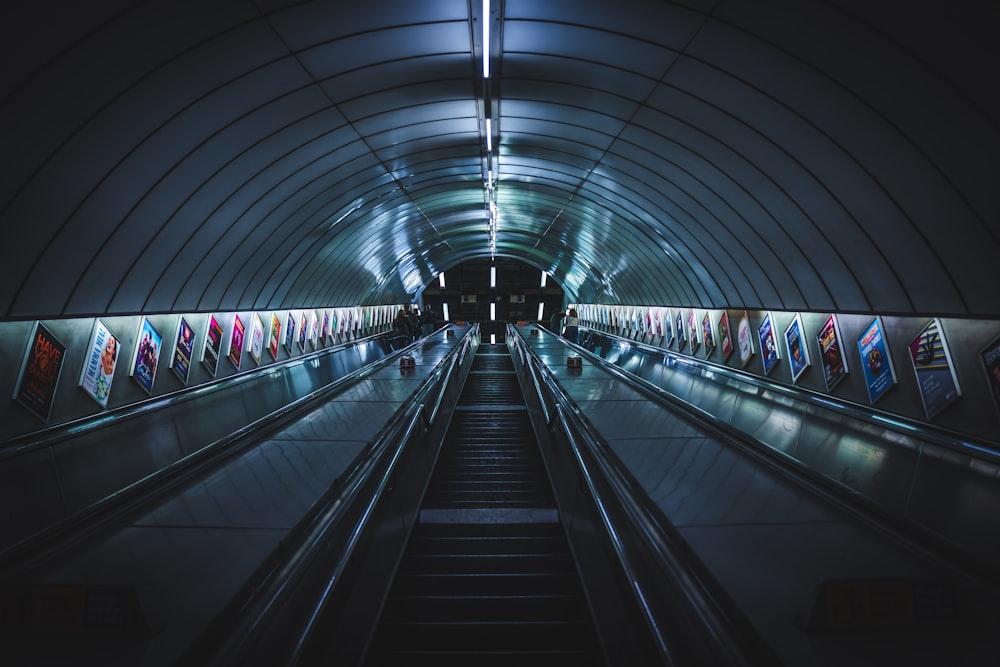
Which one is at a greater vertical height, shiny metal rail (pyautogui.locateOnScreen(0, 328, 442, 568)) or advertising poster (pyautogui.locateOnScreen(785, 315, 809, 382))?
advertising poster (pyautogui.locateOnScreen(785, 315, 809, 382))

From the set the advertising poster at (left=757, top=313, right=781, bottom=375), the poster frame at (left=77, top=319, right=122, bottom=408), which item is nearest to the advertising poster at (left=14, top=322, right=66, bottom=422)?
the poster frame at (left=77, top=319, right=122, bottom=408)

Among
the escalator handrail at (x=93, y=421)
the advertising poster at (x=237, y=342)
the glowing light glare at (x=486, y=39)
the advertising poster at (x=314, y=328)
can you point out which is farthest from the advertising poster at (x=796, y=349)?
the advertising poster at (x=314, y=328)

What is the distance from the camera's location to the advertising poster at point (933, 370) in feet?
26.5

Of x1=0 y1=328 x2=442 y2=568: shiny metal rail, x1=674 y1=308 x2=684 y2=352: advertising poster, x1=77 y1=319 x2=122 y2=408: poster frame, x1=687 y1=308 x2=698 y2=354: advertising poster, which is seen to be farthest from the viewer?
x1=674 y1=308 x2=684 y2=352: advertising poster

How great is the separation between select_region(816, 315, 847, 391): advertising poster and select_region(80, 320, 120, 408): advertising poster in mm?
14370

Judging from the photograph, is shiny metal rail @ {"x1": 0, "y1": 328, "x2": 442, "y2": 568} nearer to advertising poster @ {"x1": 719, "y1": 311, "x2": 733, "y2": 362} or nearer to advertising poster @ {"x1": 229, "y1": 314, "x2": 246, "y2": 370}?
advertising poster @ {"x1": 229, "y1": 314, "x2": 246, "y2": 370}

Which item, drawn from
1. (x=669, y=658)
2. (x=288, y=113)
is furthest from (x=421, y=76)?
Result: (x=669, y=658)

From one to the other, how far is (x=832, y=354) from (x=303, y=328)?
58.8ft

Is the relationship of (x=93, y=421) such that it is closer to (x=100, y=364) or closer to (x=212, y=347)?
(x=100, y=364)

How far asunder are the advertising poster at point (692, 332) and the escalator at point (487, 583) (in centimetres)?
1348

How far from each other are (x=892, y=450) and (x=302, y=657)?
651 centimetres

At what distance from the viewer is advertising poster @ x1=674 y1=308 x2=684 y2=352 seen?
20.9 m

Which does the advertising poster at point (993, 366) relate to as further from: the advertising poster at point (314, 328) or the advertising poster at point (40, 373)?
the advertising poster at point (314, 328)

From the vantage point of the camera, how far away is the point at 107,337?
9938 millimetres
